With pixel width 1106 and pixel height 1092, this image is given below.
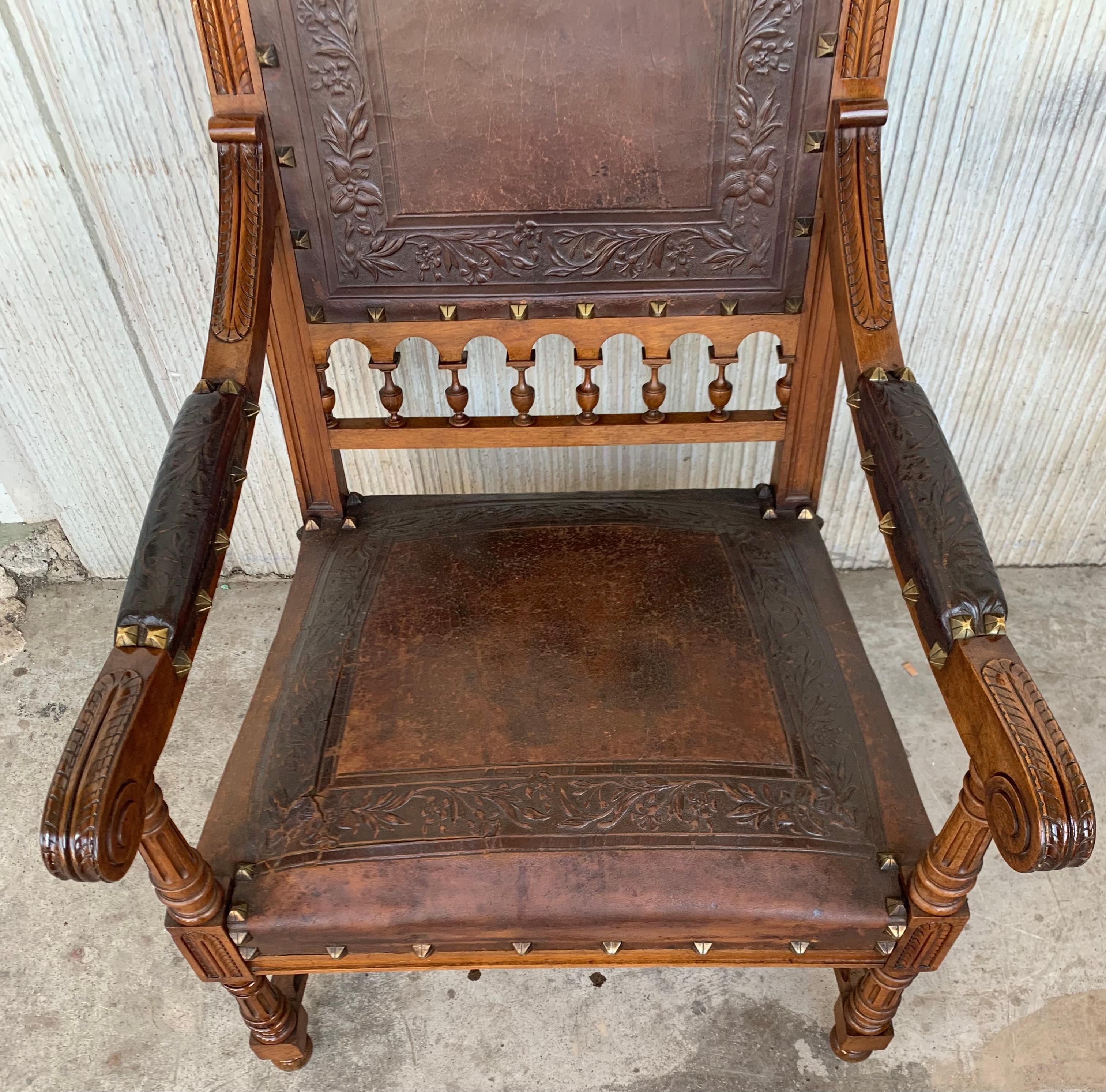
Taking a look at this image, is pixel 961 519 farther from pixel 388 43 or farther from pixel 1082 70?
pixel 1082 70

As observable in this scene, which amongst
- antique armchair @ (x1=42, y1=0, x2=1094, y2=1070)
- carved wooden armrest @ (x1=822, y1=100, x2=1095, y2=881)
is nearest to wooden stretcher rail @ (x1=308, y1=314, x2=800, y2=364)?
antique armchair @ (x1=42, y1=0, x2=1094, y2=1070)

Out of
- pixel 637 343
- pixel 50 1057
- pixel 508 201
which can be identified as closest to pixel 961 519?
pixel 508 201

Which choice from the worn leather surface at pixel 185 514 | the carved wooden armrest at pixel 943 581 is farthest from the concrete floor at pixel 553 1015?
the worn leather surface at pixel 185 514

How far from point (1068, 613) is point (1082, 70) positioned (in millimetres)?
1061

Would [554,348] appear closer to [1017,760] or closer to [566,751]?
[566,751]

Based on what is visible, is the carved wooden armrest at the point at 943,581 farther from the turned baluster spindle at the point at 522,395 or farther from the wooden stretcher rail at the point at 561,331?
the turned baluster spindle at the point at 522,395

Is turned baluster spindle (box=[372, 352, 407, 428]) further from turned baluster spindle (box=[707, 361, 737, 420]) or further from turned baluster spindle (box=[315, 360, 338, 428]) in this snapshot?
turned baluster spindle (box=[707, 361, 737, 420])

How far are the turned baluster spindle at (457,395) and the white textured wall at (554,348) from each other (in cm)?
44

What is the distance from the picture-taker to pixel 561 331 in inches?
46.7

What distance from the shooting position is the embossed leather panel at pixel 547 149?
1.00 meters

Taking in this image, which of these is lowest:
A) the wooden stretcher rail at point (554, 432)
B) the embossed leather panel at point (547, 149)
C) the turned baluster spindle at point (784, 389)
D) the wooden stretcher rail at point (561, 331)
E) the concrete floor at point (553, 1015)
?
the concrete floor at point (553, 1015)

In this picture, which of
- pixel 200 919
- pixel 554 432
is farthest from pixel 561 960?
pixel 554 432

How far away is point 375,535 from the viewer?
128cm

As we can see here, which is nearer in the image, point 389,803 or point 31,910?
point 389,803
